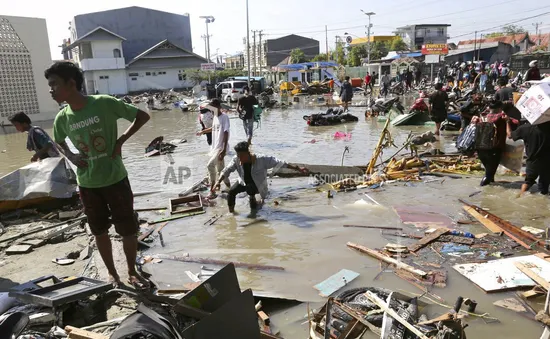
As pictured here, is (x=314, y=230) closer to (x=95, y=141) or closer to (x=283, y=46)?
(x=95, y=141)

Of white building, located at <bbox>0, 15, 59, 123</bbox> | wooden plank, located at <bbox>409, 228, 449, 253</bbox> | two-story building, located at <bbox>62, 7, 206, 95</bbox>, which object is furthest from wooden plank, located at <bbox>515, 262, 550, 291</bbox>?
two-story building, located at <bbox>62, 7, 206, 95</bbox>

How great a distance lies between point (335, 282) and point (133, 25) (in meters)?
64.1

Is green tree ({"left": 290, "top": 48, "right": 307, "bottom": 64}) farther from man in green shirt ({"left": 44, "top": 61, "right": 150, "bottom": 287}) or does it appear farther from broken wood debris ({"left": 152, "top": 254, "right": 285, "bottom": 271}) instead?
man in green shirt ({"left": 44, "top": 61, "right": 150, "bottom": 287})

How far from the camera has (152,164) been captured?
36.3 feet

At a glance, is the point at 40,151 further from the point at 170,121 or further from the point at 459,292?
the point at 170,121

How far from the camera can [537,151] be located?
20.0ft

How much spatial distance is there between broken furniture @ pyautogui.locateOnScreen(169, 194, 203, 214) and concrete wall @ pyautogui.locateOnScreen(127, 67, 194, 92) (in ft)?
154

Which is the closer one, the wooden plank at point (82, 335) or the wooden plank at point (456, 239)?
the wooden plank at point (82, 335)

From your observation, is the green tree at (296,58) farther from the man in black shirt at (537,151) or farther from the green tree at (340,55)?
the man in black shirt at (537,151)

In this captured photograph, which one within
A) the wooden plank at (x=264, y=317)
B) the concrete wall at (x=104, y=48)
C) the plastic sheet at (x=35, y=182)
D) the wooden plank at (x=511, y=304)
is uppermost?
the concrete wall at (x=104, y=48)

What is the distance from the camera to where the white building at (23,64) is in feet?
66.2

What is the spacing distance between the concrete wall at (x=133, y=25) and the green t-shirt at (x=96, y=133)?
59.1m

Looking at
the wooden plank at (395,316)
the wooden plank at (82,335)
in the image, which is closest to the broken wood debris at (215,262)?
the wooden plank at (395,316)

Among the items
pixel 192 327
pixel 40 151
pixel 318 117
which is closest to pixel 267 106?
pixel 318 117
